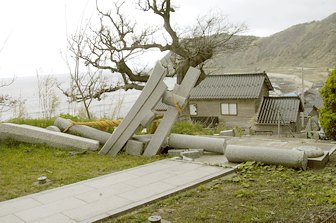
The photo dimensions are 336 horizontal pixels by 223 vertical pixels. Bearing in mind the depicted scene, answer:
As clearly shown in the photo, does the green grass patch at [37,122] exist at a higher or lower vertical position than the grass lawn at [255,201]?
higher

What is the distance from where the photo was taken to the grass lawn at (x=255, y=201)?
3650 millimetres

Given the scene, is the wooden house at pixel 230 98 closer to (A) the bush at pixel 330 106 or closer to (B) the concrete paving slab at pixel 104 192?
(A) the bush at pixel 330 106

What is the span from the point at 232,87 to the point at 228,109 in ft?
7.01

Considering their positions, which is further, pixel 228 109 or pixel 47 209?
pixel 228 109

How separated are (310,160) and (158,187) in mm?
2902

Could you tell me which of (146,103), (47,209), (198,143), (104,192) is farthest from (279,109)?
(47,209)

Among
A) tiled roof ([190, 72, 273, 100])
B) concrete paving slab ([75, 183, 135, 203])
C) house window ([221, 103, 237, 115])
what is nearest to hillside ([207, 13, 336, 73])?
tiled roof ([190, 72, 273, 100])

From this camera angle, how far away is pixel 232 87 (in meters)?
30.6

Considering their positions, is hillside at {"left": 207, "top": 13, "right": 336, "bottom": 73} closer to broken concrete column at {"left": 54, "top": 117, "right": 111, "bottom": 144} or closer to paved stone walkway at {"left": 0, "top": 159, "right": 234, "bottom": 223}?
broken concrete column at {"left": 54, "top": 117, "right": 111, "bottom": 144}

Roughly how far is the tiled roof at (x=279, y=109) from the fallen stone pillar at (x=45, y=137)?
774 inches

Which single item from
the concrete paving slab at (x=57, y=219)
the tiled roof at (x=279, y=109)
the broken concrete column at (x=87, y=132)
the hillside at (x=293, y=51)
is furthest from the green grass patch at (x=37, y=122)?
the hillside at (x=293, y=51)

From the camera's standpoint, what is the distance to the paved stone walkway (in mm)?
3838

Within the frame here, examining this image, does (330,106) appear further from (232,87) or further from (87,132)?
(232,87)

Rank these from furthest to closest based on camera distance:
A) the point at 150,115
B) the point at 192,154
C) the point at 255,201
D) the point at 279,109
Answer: the point at 279,109
the point at 150,115
the point at 192,154
the point at 255,201
